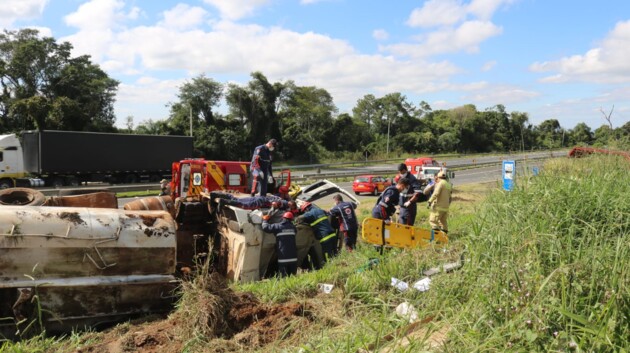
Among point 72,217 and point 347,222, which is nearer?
point 72,217

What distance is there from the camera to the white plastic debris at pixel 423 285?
12.2 ft

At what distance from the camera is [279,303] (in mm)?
4441

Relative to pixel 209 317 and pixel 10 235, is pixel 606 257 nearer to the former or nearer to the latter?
pixel 209 317

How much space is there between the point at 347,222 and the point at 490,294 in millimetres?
4415

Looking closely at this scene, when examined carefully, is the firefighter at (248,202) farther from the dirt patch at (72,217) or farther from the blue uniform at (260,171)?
the blue uniform at (260,171)

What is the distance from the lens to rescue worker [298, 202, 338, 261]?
6805 mm

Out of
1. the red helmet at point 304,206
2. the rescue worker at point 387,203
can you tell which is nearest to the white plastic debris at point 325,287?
the red helmet at point 304,206

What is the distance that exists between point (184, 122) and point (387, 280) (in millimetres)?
39248

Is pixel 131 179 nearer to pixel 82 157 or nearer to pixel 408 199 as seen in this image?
pixel 82 157

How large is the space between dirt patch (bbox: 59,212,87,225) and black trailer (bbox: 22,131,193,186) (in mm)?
22382

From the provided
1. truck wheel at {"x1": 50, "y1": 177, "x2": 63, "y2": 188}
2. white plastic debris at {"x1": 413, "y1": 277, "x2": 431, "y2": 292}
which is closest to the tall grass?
white plastic debris at {"x1": 413, "y1": 277, "x2": 431, "y2": 292}

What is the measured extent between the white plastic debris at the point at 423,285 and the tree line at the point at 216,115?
21.7 metres

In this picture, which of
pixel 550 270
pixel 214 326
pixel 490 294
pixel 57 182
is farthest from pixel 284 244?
pixel 57 182

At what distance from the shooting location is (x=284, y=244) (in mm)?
6164
